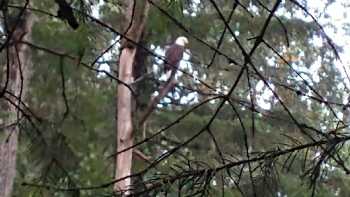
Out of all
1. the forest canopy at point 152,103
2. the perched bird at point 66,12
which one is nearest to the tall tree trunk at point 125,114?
the forest canopy at point 152,103

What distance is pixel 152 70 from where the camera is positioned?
29.1 feet

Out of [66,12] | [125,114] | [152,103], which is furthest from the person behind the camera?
[125,114]

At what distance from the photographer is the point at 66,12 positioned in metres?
1.67

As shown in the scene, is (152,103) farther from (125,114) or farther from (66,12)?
(66,12)

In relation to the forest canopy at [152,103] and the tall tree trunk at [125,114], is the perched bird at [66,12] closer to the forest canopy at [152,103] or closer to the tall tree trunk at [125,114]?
the forest canopy at [152,103]

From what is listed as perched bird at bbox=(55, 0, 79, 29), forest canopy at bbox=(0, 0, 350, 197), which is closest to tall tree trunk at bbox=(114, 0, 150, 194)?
forest canopy at bbox=(0, 0, 350, 197)

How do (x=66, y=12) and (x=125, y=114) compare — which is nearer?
(x=66, y=12)

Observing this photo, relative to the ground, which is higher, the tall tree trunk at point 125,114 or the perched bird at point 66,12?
the tall tree trunk at point 125,114

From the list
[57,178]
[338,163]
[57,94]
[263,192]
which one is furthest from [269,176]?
[57,94]

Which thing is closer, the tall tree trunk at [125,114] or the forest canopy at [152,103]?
the forest canopy at [152,103]

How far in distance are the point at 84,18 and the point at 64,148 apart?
0.37 metres

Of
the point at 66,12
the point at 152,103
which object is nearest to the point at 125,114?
the point at 152,103

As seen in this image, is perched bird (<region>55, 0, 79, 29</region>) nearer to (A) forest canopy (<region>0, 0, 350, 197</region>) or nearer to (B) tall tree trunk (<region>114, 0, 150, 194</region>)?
(A) forest canopy (<region>0, 0, 350, 197</region>)

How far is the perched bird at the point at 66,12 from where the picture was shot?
1.64 meters
